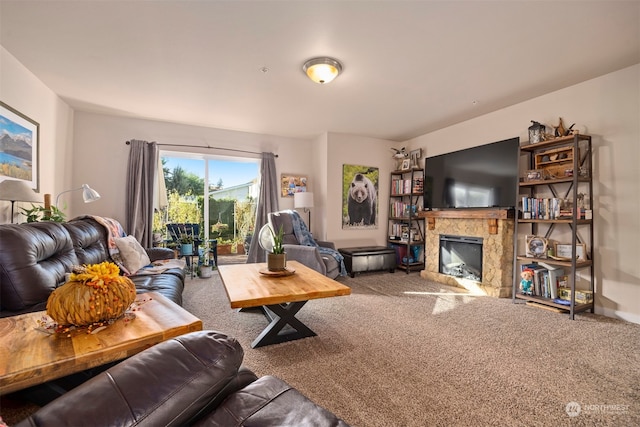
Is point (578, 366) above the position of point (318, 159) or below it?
below

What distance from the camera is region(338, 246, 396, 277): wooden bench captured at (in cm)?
444

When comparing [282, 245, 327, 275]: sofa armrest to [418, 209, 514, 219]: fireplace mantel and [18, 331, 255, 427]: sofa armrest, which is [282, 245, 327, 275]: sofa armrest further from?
[18, 331, 255, 427]: sofa armrest

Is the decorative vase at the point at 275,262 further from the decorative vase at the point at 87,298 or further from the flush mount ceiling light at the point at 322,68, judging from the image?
the flush mount ceiling light at the point at 322,68

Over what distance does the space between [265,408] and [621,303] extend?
11.8ft

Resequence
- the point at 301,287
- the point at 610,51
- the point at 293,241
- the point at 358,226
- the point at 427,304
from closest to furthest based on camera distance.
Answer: the point at 301,287 < the point at 610,51 < the point at 427,304 < the point at 293,241 < the point at 358,226

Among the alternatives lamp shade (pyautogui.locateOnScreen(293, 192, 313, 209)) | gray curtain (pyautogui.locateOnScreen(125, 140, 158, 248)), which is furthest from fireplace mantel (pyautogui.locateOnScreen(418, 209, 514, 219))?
gray curtain (pyautogui.locateOnScreen(125, 140, 158, 248))

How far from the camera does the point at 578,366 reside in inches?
74.7

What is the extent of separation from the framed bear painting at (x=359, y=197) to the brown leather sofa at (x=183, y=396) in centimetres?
424

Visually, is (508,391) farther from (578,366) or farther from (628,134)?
(628,134)

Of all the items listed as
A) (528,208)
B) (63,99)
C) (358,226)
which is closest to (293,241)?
(358,226)

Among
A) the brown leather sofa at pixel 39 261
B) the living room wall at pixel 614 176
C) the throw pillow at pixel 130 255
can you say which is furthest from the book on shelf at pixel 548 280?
the throw pillow at pixel 130 255

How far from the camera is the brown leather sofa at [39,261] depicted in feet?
5.05

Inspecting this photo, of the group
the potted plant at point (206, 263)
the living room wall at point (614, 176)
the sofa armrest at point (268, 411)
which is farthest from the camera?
the potted plant at point (206, 263)

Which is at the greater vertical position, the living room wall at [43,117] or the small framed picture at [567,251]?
the living room wall at [43,117]
